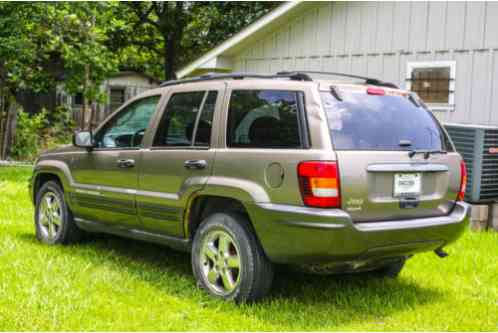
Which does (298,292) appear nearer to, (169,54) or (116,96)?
(169,54)

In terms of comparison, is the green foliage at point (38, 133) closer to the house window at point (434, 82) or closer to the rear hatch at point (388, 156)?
the house window at point (434, 82)

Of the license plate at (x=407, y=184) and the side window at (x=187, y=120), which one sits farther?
the side window at (x=187, y=120)

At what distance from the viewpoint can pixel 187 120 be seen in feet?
18.3

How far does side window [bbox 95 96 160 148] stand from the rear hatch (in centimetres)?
200

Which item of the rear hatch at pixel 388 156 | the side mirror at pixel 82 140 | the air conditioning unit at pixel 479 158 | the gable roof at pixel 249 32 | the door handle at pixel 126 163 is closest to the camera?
the rear hatch at pixel 388 156

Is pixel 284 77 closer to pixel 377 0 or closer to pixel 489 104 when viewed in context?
pixel 489 104

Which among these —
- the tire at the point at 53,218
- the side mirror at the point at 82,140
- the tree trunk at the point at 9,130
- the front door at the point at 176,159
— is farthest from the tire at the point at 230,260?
the tree trunk at the point at 9,130

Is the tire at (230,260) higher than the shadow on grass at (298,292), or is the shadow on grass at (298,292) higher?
the tire at (230,260)

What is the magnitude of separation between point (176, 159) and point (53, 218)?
2.31 metres

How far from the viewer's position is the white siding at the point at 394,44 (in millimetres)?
10164

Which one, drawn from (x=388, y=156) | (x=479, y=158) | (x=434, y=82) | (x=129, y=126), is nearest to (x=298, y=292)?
(x=388, y=156)

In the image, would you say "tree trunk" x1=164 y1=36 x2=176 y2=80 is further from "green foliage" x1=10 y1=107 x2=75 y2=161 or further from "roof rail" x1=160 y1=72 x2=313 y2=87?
"roof rail" x1=160 y1=72 x2=313 y2=87

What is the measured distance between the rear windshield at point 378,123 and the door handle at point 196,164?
1120 mm

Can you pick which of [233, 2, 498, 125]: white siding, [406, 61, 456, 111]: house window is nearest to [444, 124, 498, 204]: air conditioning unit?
[233, 2, 498, 125]: white siding
